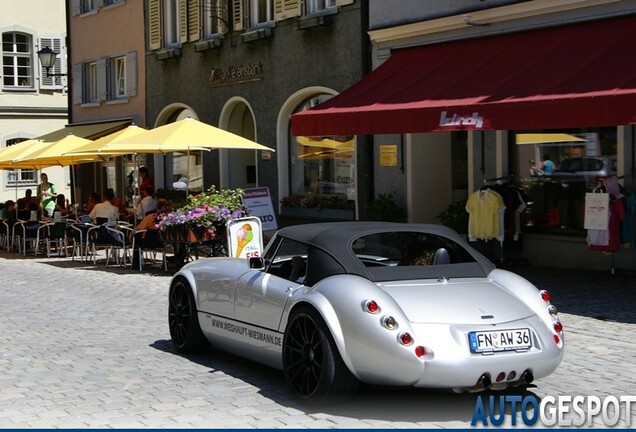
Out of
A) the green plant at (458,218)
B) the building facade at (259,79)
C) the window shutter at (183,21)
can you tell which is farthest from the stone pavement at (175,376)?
the window shutter at (183,21)

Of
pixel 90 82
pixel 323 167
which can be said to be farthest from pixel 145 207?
pixel 90 82

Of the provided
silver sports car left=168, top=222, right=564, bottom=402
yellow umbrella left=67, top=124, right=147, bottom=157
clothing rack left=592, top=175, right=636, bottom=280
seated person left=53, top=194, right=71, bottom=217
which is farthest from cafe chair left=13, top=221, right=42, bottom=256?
silver sports car left=168, top=222, right=564, bottom=402

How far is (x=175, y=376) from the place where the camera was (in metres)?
8.65

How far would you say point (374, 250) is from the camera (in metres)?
8.02

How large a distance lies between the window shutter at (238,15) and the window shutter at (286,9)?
1.38m

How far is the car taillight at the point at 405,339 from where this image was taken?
678 cm

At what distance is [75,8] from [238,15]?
1084cm

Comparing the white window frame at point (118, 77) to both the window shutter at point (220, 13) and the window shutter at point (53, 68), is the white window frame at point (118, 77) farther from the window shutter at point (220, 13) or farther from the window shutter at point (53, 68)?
the window shutter at point (53, 68)

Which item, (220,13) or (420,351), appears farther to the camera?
(220,13)

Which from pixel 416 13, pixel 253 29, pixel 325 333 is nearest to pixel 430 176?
pixel 416 13

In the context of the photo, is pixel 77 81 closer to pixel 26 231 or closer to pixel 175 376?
pixel 26 231

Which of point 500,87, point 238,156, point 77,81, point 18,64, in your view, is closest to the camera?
point 500,87

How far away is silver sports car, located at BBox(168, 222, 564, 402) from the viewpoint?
6.84 m

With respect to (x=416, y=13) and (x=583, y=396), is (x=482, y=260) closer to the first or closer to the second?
(x=583, y=396)
